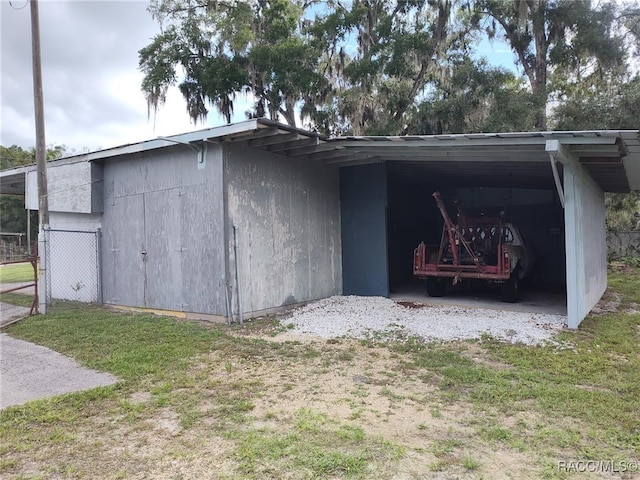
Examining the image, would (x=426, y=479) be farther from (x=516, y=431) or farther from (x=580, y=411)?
(x=580, y=411)

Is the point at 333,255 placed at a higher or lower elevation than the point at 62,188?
lower

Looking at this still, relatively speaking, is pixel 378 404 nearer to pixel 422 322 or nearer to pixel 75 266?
pixel 422 322

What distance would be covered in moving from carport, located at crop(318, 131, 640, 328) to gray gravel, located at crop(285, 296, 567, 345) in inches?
29.8

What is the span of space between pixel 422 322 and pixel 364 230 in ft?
10.1

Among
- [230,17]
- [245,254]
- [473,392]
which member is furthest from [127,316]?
[230,17]

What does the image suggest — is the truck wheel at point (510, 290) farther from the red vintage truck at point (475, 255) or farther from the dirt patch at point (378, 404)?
the dirt patch at point (378, 404)

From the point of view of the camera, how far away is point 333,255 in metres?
9.99

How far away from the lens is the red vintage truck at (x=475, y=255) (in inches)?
351

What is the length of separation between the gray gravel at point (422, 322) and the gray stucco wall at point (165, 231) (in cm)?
178

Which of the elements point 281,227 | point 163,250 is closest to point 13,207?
point 163,250

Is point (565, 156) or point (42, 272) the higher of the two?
point (565, 156)

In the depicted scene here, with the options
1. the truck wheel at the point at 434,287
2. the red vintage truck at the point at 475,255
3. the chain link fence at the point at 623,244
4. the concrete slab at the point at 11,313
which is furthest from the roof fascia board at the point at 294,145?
the chain link fence at the point at 623,244

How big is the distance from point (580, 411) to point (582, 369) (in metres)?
1.38

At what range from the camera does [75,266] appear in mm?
10398
